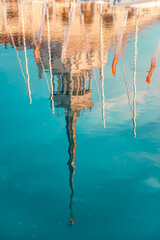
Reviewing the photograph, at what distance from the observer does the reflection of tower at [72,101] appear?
36.2 feet

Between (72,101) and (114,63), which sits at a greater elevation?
(72,101)

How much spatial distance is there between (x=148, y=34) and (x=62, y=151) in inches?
904

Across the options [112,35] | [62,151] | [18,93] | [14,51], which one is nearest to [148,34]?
[112,35]

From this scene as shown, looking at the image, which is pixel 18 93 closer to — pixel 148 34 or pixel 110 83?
pixel 110 83

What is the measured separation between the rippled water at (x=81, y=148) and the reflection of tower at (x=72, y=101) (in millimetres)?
49

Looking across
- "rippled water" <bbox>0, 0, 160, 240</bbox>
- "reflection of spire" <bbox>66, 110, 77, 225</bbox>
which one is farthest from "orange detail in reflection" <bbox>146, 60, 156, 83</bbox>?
"reflection of spire" <bbox>66, 110, 77, 225</bbox>

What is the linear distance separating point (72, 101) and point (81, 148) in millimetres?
4557

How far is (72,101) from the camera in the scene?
15.9 m

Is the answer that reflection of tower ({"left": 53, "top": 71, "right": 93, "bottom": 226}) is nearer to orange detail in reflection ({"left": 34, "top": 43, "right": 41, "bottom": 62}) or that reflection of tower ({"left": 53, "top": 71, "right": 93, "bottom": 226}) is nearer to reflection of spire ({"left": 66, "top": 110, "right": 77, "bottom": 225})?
reflection of spire ({"left": 66, "top": 110, "right": 77, "bottom": 225})

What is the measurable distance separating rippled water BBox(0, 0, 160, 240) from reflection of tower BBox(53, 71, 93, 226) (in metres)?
0.05

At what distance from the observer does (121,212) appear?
8.66 m

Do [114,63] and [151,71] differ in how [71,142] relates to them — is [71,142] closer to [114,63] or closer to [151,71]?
[151,71]

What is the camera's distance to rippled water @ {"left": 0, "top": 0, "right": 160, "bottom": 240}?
330 inches

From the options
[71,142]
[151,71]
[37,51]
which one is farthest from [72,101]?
[37,51]
